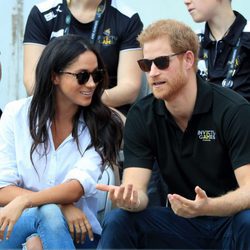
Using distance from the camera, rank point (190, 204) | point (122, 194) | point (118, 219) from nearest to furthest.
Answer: point (190, 204)
point (122, 194)
point (118, 219)

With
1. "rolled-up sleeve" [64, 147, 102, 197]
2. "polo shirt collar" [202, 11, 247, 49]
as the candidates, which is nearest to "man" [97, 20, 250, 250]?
"rolled-up sleeve" [64, 147, 102, 197]

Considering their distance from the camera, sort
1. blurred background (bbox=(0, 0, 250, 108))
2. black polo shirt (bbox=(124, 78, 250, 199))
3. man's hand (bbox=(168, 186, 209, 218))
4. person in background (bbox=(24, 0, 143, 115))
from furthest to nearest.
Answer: blurred background (bbox=(0, 0, 250, 108)) → person in background (bbox=(24, 0, 143, 115)) → black polo shirt (bbox=(124, 78, 250, 199)) → man's hand (bbox=(168, 186, 209, 218))

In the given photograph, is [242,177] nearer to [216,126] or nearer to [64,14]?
[216,126]

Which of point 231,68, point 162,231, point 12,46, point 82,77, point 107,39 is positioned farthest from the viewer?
point 12,46

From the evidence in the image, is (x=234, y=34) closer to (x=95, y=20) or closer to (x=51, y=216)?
(x=95, y=20)

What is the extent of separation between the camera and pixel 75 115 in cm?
381

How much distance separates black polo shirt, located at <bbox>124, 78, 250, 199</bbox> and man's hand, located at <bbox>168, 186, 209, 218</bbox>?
40 centimetres

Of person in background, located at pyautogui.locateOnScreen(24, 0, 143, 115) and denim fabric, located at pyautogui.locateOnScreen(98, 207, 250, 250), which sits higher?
person in background, located at pyautogui.locateOnScreen(24, 0, 143, 115)

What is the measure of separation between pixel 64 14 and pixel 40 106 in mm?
993

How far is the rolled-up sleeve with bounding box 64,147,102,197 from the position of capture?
3.52m

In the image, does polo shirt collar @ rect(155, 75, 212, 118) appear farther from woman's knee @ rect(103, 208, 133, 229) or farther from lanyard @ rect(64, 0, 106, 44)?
lanyard @ rect(64, 0, 106, 44)

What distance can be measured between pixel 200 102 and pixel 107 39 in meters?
1.17

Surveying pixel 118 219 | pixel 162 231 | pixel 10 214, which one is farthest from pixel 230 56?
pixel 10 214

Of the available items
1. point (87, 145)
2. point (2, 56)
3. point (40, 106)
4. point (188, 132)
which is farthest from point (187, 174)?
point (2, 56)
